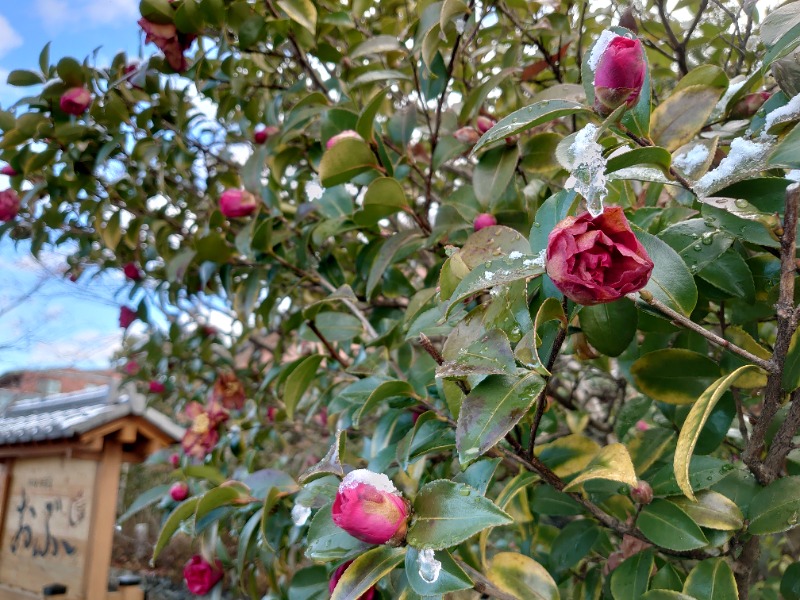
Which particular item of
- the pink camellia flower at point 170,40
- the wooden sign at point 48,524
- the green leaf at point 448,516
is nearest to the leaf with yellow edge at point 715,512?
the green leaf at point 448,516

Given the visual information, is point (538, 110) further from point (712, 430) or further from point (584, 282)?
point (712, 430)

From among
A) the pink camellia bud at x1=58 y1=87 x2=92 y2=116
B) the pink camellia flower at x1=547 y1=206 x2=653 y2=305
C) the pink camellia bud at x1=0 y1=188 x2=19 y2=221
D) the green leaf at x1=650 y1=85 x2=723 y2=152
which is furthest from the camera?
the pink camellia bud at x1=0 y1=188 x2=19 y2=221

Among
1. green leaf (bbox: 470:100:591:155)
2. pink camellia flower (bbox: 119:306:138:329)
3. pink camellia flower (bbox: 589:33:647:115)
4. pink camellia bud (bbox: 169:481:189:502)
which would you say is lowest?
pink camellia bud (bbox: 169:481:189:502)

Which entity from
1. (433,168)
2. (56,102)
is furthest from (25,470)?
(433,168)

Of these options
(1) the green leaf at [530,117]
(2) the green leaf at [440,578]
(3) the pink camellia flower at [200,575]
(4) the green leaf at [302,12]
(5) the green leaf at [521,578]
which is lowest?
(3) the pink camellia flower at [200,575]

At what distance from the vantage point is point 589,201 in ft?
1.27

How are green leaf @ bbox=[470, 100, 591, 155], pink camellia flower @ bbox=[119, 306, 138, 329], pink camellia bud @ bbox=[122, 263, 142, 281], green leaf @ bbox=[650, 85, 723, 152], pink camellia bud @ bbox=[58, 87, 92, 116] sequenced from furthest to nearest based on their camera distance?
pink camellia flower @ bbox=[119, 306, 138, 329] → pink camellia bud @ bbox=[122, 263, 142, 281] → pink camellia bud @ bbox=[58, 87, 92, 116] → green leaf @ bbox=[650, 85, 723, 152] → green leaf @ bbox=[470, 100, 591, 155]

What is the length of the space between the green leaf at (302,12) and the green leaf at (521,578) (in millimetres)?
894

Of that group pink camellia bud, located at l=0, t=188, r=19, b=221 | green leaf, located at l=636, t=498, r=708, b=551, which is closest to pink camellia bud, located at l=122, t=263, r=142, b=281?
pink camellia bud, located at l=0, t=188, r=19, b=221

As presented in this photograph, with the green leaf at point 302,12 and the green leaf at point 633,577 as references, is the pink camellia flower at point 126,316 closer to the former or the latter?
the green leaf at point 302,12

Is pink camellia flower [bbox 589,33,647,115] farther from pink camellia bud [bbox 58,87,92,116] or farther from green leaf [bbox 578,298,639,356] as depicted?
pink camellia bud [bbox 58,87,92,116]

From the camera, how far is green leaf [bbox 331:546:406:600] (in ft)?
1.52

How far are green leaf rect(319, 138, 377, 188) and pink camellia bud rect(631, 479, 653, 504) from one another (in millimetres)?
533

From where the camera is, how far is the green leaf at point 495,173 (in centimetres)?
78
